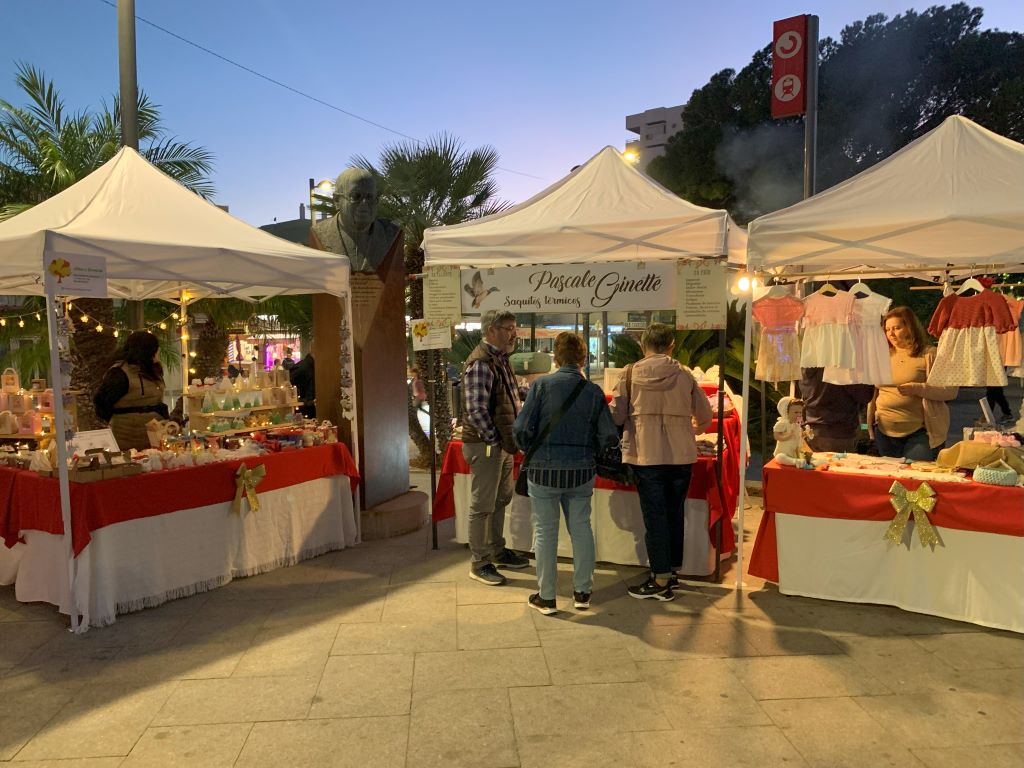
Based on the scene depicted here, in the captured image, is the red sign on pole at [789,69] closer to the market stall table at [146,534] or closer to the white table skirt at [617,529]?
the white table skirt at [617,529]

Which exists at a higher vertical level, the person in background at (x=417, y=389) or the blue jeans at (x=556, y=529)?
the person in background at (x=417, y=389)

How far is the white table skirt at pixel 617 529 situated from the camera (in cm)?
454

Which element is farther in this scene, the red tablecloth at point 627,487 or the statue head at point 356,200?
the statue head at point 356,200

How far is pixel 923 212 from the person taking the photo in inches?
148

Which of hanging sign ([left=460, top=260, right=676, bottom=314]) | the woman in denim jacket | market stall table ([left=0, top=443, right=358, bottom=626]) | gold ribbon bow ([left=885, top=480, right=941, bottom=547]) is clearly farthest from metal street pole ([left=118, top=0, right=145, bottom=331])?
gold ribbon bow ([left=885, top=480, right=941, bottom=547])

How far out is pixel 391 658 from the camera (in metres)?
3.48

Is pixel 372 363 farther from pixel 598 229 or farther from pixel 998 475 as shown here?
pixel 998 475

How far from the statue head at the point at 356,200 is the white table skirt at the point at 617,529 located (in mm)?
2180

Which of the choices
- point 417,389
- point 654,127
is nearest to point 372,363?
point 417,389

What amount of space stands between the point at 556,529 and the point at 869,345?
2264 millimetres

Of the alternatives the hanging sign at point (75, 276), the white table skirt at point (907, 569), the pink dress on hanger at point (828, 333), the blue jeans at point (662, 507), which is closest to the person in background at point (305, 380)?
the hanging sign at point (75, 276)

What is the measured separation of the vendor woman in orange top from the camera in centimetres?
450

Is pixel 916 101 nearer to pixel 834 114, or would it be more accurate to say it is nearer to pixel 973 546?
pixel 834 114

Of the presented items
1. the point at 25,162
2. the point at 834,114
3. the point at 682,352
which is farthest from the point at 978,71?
the point at 25,162
